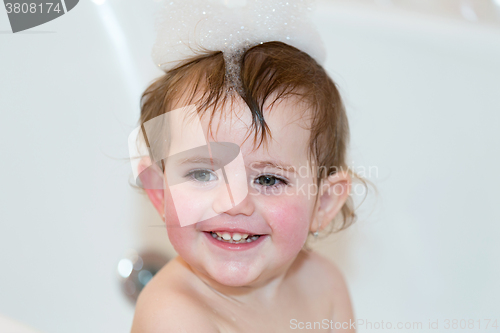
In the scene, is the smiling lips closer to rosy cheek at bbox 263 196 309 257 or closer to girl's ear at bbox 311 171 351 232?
rosy cheek at bbox 263 196 309 257

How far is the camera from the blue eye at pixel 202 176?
81cm

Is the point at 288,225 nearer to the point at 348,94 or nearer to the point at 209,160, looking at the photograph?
the point at 209,160

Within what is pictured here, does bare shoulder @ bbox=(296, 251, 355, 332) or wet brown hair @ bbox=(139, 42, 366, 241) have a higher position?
wet brown hair @ bbox=(139, 42, 366, 241)

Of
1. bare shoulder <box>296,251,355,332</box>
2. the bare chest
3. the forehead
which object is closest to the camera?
the forehead

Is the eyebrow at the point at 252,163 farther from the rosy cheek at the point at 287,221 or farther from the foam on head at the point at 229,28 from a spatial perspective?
the foam on head at the point at 229,28

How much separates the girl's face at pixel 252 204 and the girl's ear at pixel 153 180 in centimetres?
6

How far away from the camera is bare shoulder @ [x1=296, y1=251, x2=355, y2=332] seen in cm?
108

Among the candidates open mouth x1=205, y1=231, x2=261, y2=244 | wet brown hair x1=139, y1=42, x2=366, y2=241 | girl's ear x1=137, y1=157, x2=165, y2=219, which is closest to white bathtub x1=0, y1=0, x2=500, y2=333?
girl's ear x1=137, y1=157, x2=165, y2=219

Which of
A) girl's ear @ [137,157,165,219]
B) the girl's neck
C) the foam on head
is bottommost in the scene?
the girl's neck

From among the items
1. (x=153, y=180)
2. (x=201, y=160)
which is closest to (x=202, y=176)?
(x=201, y=160)

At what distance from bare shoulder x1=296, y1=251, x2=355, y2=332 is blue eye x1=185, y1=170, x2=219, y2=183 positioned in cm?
38

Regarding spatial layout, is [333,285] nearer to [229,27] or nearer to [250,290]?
[250,290]

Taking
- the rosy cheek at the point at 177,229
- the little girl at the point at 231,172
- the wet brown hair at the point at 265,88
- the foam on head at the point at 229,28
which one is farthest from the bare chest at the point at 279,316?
the foam on head at the point at 229,28

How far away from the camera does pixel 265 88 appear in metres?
0.79
